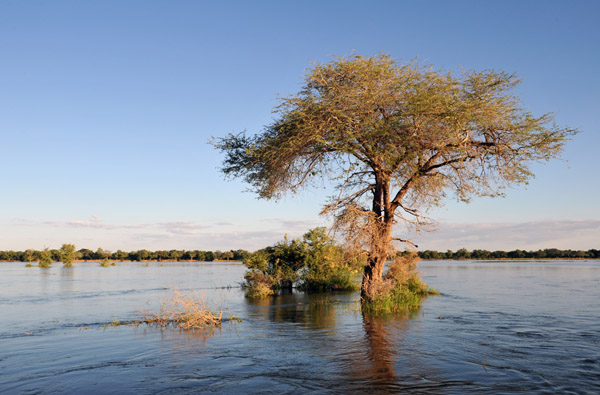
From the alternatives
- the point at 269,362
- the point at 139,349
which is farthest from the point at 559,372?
the point at 139,349

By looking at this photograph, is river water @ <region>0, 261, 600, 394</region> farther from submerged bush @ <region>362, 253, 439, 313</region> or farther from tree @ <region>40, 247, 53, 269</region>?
tree @ <region>40, 247, 53, 269</region>

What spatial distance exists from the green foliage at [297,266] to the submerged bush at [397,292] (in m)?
6.17

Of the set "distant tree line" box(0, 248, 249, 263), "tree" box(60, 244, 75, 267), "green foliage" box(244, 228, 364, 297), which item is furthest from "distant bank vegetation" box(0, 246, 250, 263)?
"green foliage" box(244, 228, 364, 297)

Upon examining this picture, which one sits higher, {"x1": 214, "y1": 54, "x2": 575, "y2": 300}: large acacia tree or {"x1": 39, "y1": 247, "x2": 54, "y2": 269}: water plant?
{"x1": 214, "y1": 54, "x2": 575, "y2": 300}: large acacia tree

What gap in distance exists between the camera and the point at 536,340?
14992 millimetres

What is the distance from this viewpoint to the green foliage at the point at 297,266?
32.2 m

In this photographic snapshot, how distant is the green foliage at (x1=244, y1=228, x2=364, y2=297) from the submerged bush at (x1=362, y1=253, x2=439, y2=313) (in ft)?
20.2

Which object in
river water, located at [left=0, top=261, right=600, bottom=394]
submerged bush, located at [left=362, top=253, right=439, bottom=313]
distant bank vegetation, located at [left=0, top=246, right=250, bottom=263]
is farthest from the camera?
distant bank vegetation, located at [left=0, top=246, right=250, bottom=263]

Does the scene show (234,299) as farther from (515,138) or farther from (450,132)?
(515,138)

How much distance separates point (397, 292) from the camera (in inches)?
958

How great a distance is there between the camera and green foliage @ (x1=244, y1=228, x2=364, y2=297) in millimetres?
32156

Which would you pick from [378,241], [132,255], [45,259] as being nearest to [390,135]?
[378,241]

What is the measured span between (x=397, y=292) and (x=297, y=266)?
36.2 ft

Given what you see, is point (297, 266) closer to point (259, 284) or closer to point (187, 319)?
point (259, 284)
